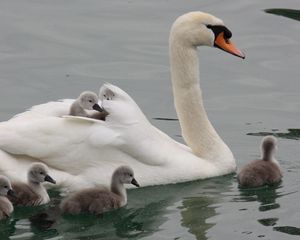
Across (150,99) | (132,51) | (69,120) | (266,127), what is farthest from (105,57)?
→ (69,120)

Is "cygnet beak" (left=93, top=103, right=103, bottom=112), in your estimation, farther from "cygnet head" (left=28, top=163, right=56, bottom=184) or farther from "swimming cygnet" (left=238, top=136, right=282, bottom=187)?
"swimming cygnet" (left=238, top=136, right=282, bottom=187)

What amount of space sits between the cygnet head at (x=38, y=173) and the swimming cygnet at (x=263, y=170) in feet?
6.09

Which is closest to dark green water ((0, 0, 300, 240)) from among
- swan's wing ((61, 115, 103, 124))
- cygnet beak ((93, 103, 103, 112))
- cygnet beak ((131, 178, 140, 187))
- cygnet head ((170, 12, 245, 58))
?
cygnet beak ((131, 178, 140, 187))

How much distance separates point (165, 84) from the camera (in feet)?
52.0

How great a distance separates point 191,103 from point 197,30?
714 millimetres

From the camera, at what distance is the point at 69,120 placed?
11953 millimetres

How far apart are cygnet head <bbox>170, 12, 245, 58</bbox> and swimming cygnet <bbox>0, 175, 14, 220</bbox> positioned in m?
2.51

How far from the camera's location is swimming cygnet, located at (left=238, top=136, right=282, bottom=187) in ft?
39.9

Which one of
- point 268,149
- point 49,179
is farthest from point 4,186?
point 268,149

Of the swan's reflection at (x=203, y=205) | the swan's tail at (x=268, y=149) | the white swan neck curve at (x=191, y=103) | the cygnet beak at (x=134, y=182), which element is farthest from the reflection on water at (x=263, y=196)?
the cygnet beak at (x=134, y=182)

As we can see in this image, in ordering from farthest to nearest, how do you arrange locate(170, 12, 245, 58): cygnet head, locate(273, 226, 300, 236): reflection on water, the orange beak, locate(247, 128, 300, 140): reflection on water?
locate(247, 128, 300, 140): reflection on water
the orange beak
locate(170, 12, 245, 58): cygnet head
locate(273, 226, 300, 236): reflection on water

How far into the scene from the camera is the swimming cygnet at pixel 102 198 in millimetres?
11273

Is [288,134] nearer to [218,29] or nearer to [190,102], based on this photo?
[190,102]

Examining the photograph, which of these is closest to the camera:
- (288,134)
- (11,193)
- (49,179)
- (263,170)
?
(11,193)
